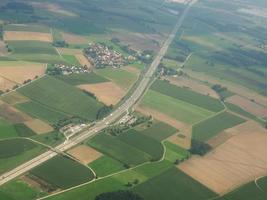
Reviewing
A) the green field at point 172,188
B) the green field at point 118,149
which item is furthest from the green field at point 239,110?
the green field at point 172,188

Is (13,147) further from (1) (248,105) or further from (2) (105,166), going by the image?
(1) (248,105)

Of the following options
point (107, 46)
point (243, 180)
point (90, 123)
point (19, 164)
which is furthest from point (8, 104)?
point (107, 46)

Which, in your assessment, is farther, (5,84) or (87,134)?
(5,84)

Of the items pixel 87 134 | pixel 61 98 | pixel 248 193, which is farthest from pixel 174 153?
pixel 61 98

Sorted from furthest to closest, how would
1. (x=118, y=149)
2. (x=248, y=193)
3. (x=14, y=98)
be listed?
(x=14, y=98) → (x=118, y=149) → (x=248, y=193)

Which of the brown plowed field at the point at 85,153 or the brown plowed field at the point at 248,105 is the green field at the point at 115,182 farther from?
the brown plowed field at the point at 248,105

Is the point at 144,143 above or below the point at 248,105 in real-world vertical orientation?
above
